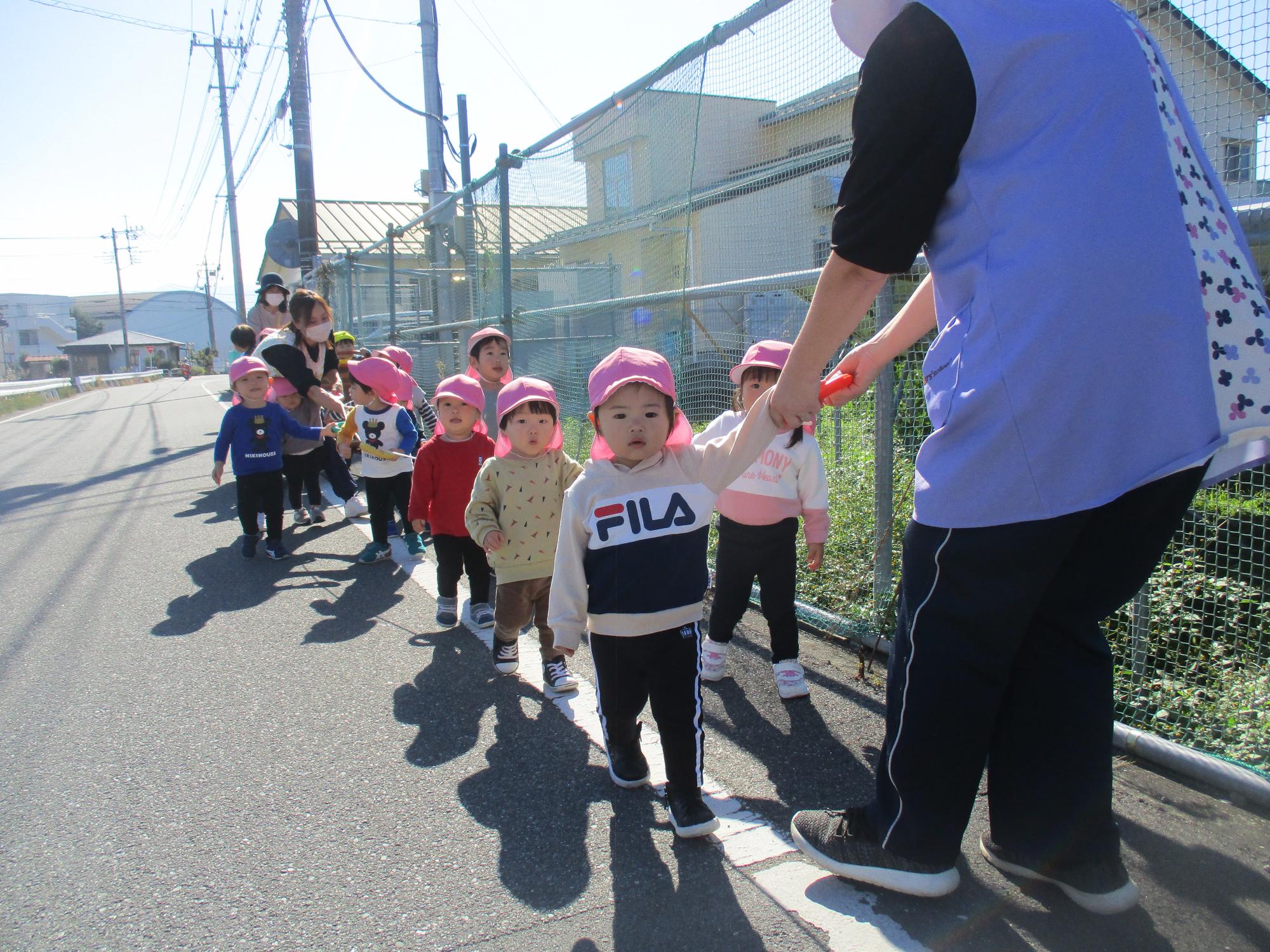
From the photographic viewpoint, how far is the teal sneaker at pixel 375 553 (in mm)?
5434

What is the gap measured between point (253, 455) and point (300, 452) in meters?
0.58

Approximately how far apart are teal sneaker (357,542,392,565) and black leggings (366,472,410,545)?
4cm

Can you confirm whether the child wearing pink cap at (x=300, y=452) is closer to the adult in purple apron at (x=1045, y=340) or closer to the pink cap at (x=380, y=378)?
the pink cap at (x=380, y=378)

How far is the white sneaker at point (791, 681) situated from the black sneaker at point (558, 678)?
82 cm

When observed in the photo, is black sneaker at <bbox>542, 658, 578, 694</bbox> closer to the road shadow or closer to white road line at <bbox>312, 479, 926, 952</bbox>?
white road line at <bbox>312, 479, 926, 952</bbox>

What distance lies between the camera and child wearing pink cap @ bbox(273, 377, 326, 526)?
626cm

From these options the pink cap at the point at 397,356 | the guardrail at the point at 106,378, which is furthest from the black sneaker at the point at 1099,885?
the guardrail at the point at 106,378

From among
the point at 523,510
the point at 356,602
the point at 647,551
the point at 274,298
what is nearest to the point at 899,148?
the point at 647,551

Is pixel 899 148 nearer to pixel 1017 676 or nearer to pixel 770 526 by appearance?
Answer: pixel 1017 676

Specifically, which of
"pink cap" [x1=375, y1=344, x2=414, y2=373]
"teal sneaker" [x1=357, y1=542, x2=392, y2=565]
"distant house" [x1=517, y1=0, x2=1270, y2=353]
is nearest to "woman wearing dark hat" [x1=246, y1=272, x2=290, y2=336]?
"pink cap" [x1=375, y1=344, x2=414, y2=373]

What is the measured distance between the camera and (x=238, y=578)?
520 centimetres

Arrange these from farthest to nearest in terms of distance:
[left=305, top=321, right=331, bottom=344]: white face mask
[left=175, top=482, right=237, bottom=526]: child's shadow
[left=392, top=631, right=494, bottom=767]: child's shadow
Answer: [left=175, top=482, right=237, bottom=526]: child's shadow, [left=305, top=321, right=331, bottom=344]: white face mask, [left=392, top=631, right=494, bottom=767]: child's shadow

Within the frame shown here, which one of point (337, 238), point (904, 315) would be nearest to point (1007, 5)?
point (904, 315)

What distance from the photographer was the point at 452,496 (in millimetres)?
4191
